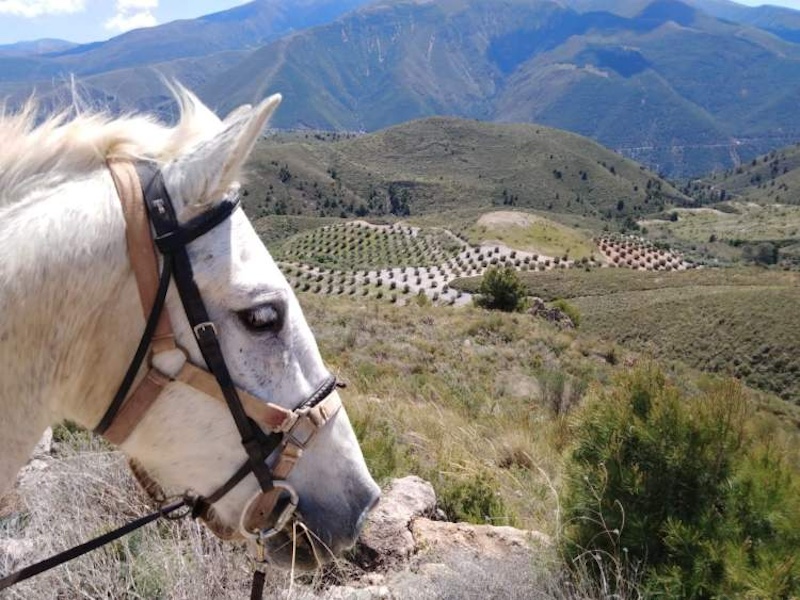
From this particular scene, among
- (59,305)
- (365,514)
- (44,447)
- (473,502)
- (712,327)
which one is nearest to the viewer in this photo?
(59,305)

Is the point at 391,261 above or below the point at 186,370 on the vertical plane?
below

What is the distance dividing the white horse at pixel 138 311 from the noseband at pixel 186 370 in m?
0.03

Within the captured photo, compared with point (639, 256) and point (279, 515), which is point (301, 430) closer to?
point (279, 515)

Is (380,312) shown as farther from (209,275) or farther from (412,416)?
(209,275)

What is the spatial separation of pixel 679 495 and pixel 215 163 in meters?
3.08

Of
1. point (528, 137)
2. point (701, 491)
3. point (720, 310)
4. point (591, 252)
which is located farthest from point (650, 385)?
point (528, 137)

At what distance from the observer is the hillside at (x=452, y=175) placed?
5566 inches

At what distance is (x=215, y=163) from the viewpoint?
1.68 metres

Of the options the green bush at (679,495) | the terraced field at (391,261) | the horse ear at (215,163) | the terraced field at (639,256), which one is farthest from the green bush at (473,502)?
the terraced field at (639,256)

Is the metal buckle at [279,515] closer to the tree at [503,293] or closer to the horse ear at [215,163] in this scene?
the horse ear at [215,163]

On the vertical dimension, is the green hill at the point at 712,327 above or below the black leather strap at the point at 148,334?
below

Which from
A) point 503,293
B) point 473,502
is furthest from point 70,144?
point 503,293

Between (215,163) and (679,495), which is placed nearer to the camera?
(215,163)

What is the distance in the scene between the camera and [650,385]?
3676 mm
